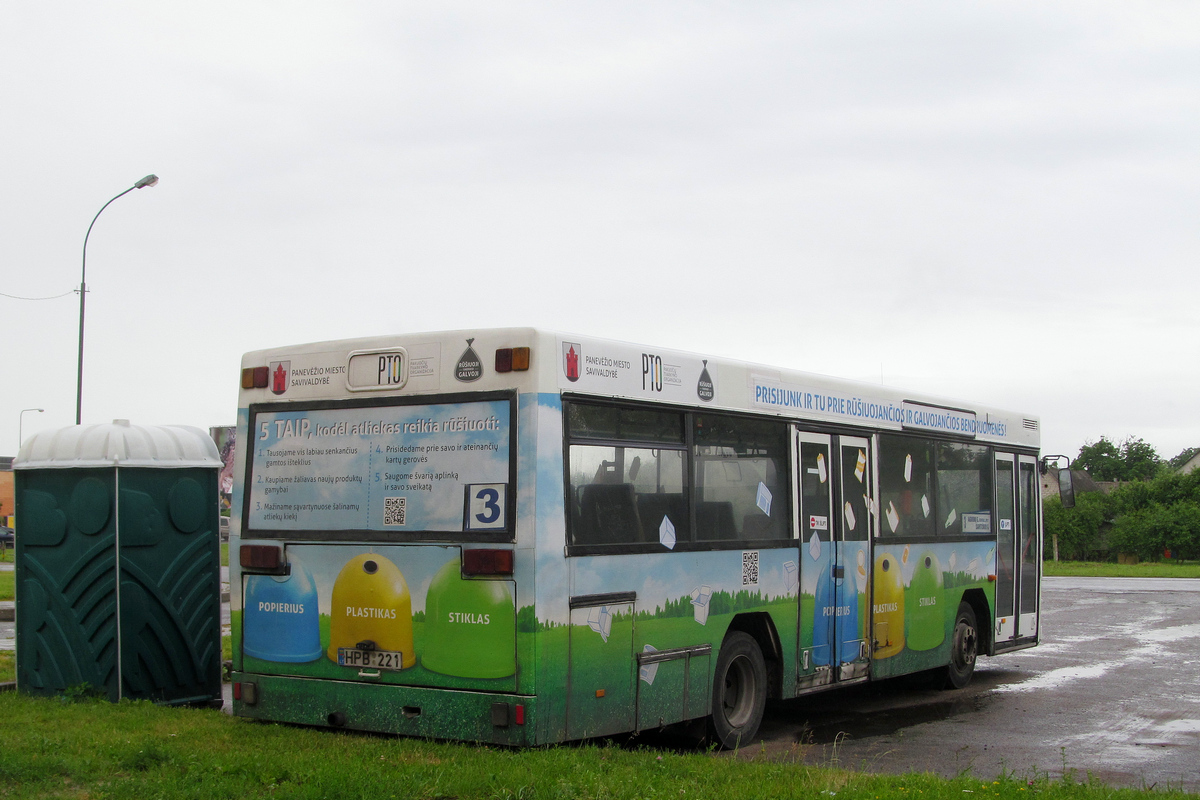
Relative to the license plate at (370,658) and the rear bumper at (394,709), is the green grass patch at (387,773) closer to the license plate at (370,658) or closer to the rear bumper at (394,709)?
the rear bumper at (394,709)

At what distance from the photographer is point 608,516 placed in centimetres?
738

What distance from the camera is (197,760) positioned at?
6.55 m

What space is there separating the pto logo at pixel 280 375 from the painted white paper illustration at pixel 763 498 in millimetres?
3556

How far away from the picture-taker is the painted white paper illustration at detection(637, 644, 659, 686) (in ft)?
24.8

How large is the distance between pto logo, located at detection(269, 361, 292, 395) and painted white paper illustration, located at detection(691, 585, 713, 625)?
10.2 feet

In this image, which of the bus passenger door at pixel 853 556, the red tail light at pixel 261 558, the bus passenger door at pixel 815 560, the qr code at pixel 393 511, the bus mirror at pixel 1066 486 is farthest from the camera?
the bus mirror at pixel 1066 486

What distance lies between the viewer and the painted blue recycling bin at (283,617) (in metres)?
7.63

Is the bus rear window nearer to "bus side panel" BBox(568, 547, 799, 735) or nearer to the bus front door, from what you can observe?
"bus side panel" BBox(568, 547, 799, 735)

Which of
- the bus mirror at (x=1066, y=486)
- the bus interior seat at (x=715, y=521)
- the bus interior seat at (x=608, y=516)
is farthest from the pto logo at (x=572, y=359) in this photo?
the bus mirror at (x=1066, y=486)

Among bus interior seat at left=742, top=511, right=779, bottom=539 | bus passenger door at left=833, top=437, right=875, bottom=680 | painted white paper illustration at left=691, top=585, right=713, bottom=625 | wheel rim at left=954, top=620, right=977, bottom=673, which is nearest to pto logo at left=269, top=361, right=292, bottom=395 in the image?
painted white paper illustration at left=691, top=585, right=713, bottom=625

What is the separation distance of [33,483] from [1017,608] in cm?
1023

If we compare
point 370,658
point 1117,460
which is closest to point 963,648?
point 370,658

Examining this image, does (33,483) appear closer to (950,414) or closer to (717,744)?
(717,744)

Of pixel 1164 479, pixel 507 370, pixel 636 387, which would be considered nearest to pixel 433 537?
pixel 507 370
